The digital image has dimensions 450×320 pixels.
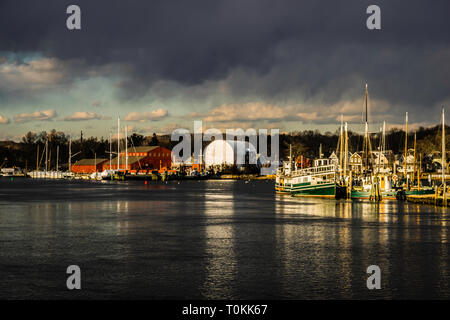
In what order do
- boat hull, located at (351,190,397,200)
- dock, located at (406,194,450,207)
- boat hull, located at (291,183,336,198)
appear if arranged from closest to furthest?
dock, located at (406,194,450,207) → boat hull, located at (351,190,397,200) → boat hull, located at (291,183,336,198)

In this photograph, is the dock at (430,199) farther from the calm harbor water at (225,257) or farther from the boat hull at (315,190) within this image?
the calm harbor water at (225,257)

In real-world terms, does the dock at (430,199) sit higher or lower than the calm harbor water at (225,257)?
higher

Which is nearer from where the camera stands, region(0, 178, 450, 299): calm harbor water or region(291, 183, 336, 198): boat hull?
region(0, 178, 450, 299): calm harbor water

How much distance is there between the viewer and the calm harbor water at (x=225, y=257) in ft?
57.8

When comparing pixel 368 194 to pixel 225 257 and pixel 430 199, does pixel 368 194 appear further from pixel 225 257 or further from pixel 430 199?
pixel 225 257

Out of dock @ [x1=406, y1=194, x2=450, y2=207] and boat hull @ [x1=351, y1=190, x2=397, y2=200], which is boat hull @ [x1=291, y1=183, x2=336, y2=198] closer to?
boat hull @ [x1=351, y1=190, x2=397, y2=200]

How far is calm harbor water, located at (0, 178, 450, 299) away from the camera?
17609 millimetres

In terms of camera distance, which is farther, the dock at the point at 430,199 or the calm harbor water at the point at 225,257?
the dock at the point at 430,199

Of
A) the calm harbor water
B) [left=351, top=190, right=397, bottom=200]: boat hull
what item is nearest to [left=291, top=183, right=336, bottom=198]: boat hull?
[left=351, top=190, right=397, bottom=200]: boat hull

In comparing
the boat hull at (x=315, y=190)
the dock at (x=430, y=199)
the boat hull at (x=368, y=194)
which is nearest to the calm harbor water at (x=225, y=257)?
the dock at (x=430, y=199)

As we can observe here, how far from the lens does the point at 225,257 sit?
23812mm
